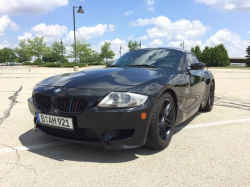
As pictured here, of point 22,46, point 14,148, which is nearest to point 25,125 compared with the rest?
point 14,148

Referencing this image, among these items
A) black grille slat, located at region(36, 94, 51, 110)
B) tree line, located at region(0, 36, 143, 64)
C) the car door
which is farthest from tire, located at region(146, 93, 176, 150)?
tree line, located at region(0, 36, 143, 64)

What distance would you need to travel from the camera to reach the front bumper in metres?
2.25

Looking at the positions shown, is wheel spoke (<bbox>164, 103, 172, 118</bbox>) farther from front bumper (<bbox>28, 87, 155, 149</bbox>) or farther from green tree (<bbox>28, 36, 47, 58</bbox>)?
green tree (<bbox>28, 36, 47, 58</bbox>)

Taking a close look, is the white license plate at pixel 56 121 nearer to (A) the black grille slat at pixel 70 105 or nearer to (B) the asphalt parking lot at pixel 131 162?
(A) the black grille slat at pixel 70 105

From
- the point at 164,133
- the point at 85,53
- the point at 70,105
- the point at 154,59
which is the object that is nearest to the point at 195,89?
the point at 154,59

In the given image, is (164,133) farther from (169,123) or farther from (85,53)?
(85,53)

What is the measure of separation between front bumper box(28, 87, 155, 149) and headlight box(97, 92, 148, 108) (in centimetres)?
5

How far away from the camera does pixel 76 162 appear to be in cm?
243

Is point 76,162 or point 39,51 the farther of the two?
point 39,51

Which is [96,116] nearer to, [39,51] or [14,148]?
[14,148]

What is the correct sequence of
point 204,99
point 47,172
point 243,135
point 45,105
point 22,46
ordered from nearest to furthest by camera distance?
1. point 47,172
2. point 45,105
3. point 243,135
4. point 204,99
5. point 22,46

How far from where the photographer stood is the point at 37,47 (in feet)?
158

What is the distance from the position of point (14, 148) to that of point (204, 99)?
342 centimetres

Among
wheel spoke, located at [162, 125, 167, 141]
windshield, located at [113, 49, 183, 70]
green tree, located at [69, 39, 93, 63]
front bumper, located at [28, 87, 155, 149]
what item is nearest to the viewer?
front bumper, located at [28, 87, 155, 149]
